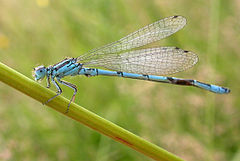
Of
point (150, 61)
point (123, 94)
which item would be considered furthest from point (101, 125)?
point (123, 94)

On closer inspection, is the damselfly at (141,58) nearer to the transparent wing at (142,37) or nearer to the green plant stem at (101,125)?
the transparent wing at (142,37)

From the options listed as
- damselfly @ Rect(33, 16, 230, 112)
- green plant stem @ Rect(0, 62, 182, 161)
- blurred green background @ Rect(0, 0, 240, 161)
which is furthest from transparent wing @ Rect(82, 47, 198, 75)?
green plant stem @ Rect(0, 62, 182, 161)

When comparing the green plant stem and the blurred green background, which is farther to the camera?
the blurred green background

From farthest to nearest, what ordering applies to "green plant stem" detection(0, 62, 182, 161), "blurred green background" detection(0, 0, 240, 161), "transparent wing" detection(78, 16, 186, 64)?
"blurred green background" detection(0, 0, 240, 161)
"transparent wing" detection(78, 16, 186, 64)
"green plant stem" detection(0, 62, 182, 161)

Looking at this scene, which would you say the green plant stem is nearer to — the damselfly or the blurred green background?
the damselfly

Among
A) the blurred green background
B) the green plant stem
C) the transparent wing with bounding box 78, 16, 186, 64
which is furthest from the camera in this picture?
the blurred green background

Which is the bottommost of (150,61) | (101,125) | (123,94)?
(123,94)

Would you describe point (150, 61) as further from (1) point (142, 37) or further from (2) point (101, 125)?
(2) point (101, 125)
